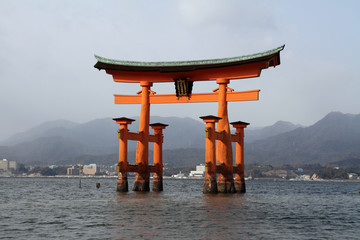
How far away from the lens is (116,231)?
799 inches

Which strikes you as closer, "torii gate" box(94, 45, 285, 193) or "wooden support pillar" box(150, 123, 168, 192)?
"torii gate" box(94, 45, 285, 193)

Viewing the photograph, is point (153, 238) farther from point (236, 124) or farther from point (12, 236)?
point (236, 124)

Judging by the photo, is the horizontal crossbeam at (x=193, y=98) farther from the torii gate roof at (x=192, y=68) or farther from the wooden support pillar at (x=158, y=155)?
the wooden support pillar at (x=158, y=155)

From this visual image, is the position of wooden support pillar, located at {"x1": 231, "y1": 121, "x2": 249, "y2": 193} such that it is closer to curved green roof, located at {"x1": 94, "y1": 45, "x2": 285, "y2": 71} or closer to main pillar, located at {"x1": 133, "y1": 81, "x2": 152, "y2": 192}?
curved green roof, located at {"x1": 94, "y1": 45, "x2": 285, "y2": 71}

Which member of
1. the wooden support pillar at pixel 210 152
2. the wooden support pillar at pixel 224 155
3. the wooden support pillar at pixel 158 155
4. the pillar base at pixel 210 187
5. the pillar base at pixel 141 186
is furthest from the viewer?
the wooden support pillar at pixel 158 155

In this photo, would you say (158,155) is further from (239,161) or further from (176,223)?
(176,223)

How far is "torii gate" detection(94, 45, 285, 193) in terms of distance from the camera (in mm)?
40438

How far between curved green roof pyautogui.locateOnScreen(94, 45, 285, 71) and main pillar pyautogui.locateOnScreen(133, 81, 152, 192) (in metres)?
2.01

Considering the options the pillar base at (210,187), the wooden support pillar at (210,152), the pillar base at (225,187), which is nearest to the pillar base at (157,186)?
the pillar base at (225,187)

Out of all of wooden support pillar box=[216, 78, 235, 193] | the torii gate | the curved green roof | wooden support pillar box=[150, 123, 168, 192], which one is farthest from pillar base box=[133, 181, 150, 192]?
the curved green roof

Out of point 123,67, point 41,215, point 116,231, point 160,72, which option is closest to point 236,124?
point 160,72

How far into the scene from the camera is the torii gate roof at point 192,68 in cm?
4094

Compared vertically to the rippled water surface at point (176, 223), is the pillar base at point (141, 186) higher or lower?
higher

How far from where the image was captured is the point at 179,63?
4416 cm
